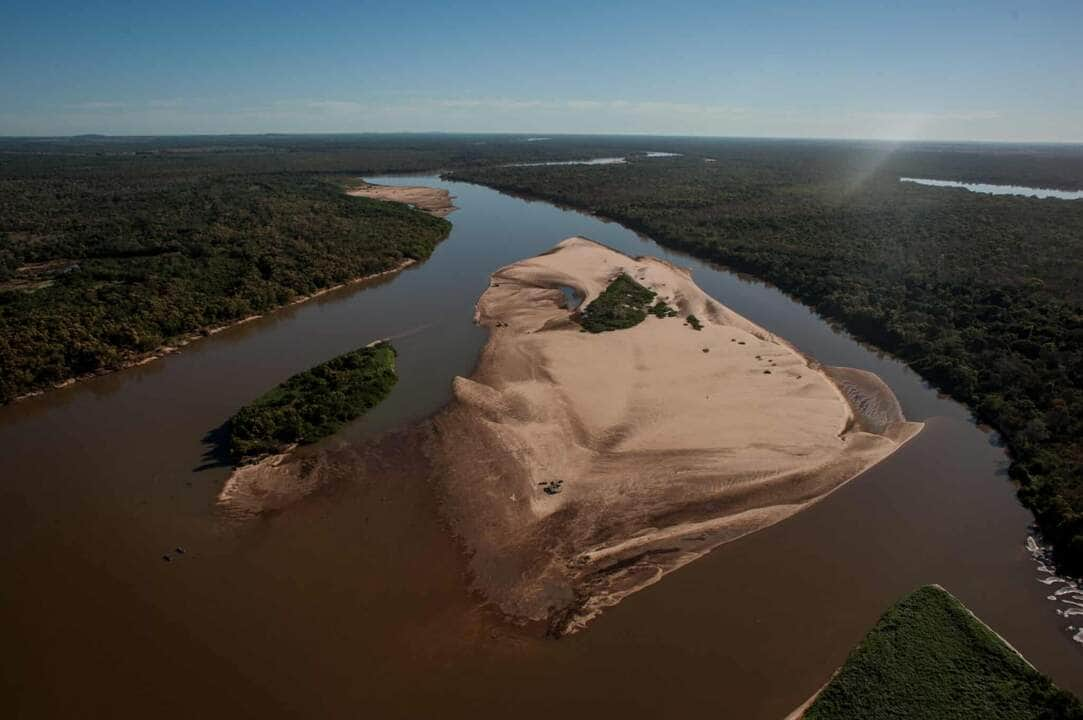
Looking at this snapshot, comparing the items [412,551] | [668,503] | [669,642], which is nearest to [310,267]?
[412,551]

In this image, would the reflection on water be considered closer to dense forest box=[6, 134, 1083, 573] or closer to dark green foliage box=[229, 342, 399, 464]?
dense forest box=[6, 134, 1083, 573]

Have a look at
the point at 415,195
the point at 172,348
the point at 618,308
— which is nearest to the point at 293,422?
the point at 172,348

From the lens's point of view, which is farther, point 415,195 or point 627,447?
point 415,195

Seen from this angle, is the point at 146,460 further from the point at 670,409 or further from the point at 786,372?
the point at 786,372

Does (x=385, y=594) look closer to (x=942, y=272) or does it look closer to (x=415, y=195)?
(x=942, y=272)

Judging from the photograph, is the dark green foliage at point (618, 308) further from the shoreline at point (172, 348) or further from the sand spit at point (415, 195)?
the sand spit at point (415, 195)

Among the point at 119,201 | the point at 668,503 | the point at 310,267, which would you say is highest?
the point at 119,201
